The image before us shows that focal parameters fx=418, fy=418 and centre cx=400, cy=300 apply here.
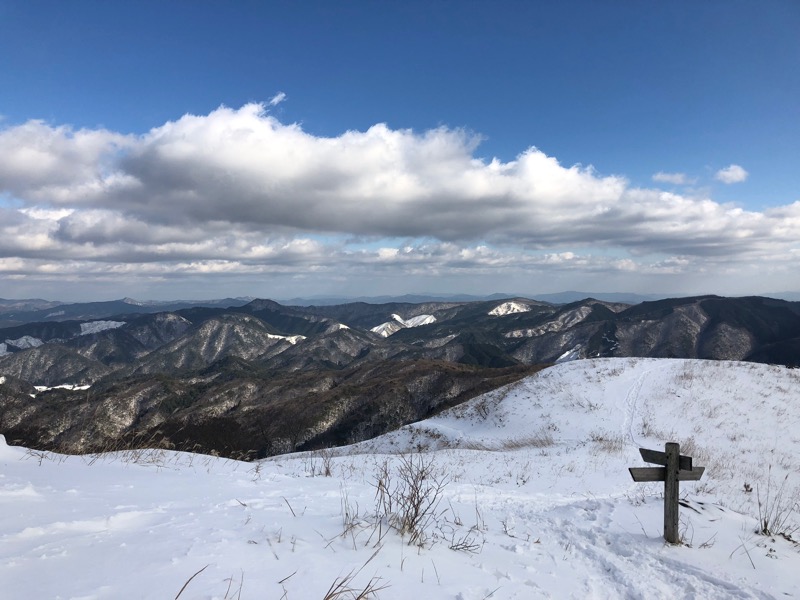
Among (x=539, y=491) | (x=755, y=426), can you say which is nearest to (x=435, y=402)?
(x=755, y=426)

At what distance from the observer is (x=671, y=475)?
22.8 ft

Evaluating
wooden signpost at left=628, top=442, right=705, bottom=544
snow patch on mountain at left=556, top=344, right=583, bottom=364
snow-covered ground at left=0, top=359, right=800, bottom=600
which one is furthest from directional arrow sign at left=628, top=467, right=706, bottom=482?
snow patch on mountain at left=556, top=344, right=583, bottom=364

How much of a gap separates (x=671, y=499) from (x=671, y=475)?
0.38 m

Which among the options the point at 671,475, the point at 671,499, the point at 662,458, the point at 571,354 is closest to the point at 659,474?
the point at 671,475

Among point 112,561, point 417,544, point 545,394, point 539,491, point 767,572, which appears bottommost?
point 545,394

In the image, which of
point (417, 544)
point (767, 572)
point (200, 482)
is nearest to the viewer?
point (417, 544)

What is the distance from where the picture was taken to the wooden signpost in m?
6.72

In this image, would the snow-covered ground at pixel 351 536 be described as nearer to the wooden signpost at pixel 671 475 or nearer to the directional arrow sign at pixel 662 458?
the wooden signpost at pixel 671 475

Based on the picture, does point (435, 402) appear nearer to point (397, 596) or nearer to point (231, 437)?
point (231, 437)

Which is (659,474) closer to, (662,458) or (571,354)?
(662,458)

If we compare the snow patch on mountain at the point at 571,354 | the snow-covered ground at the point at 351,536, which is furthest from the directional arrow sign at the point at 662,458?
the snow patch on mountain at the point at 571,354

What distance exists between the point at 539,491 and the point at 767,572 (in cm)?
623

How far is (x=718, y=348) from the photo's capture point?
17212 centimetres

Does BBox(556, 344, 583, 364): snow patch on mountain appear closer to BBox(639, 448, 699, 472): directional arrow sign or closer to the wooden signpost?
BBox(639, 448, 699, 472): directional arrow sign
